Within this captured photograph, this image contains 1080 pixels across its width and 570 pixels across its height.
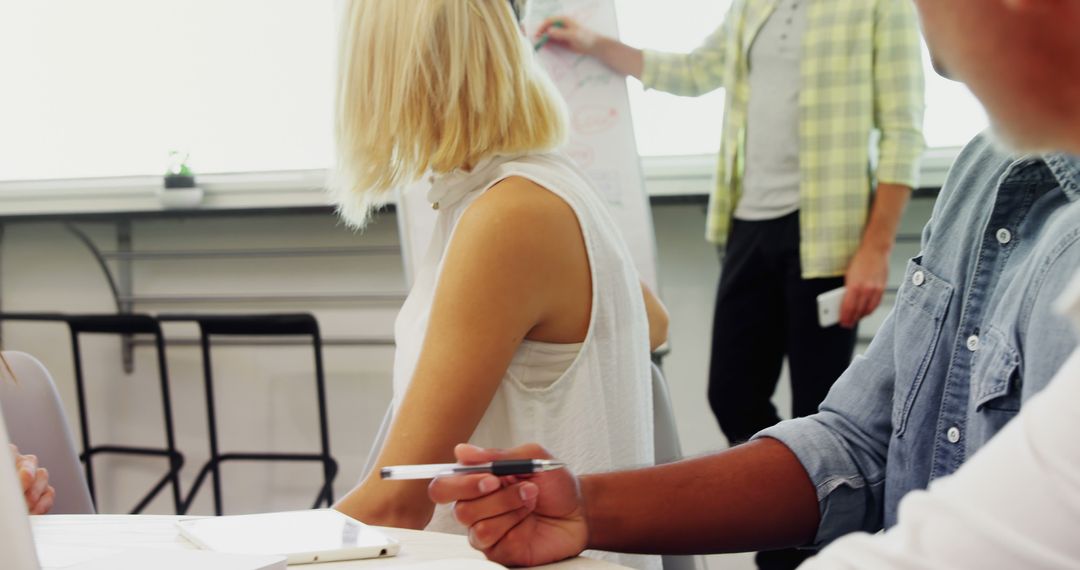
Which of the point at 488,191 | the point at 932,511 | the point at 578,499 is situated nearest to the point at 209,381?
the point at 488,191

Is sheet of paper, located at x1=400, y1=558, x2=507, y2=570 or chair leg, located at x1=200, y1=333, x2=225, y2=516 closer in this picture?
sheet of paper, located at x1=400, y1=558, x2=507, y2=570

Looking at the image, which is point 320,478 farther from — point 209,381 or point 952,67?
point 952,67

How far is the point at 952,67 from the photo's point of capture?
0.46m

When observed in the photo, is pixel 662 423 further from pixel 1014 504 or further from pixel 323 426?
pixel 323 426

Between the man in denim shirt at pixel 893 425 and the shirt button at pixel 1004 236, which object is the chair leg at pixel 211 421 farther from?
the shirt button at pixel 1004 236

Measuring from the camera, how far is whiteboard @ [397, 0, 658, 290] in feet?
7.93

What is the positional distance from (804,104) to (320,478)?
2.02m

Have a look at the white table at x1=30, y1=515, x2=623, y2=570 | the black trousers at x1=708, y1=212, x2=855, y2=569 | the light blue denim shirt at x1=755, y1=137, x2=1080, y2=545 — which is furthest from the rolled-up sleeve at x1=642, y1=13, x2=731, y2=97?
the white table at x1=30, y1=515, x2=623, y2=570

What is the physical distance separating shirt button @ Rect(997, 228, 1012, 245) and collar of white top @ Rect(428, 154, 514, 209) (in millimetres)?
657

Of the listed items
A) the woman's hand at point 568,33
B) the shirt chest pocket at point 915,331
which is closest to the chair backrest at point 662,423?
the shirt chest pocket at point 915,331

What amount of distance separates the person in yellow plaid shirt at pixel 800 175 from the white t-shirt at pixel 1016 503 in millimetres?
1853

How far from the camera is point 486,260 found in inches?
45.1

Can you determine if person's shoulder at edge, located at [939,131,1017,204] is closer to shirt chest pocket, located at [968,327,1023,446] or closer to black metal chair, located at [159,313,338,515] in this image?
shirt chest pocket, located at [968,327,1023,446]

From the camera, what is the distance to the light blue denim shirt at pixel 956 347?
76 cm
